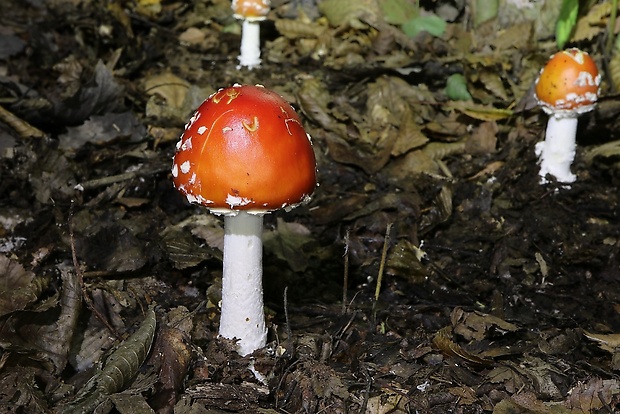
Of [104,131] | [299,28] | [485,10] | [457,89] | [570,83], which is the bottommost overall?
[104,131]

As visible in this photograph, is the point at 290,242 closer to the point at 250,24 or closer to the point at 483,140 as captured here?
the point at 483,140

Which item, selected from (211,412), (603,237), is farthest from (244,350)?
(603,237)

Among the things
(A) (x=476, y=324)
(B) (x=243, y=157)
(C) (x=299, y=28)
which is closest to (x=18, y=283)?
(B) (x=243, y=157)

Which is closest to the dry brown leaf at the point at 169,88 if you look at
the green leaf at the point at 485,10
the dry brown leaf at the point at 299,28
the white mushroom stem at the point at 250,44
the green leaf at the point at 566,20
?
the white mushroom stem at the point at 250,44

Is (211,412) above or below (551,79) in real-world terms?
below

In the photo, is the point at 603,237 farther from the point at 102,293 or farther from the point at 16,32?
the point at 16,32

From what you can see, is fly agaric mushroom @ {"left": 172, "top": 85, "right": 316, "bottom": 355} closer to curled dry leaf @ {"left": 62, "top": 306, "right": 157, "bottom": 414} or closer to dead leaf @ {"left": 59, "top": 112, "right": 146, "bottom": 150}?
curled dry leaf @ {"left": 62, "top": 306, "right": 157, "bottom": 414}

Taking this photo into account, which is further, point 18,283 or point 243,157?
point 18,283
